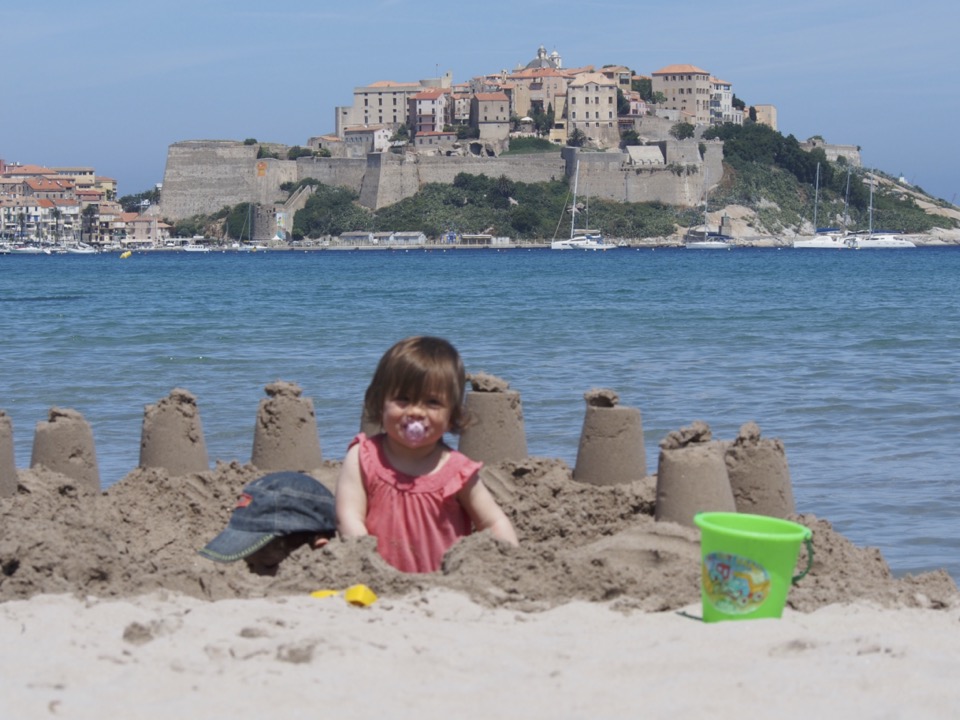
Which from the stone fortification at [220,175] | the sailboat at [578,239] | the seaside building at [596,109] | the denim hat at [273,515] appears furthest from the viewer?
the seaside building at [596,109]

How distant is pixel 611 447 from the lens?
17.3 ft

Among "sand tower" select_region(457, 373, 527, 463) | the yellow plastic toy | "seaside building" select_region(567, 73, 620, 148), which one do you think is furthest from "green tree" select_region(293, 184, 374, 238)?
the yellow plastic toy

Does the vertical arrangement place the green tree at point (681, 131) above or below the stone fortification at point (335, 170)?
above

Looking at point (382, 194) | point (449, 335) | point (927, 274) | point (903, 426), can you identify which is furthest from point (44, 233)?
point (903, 426)

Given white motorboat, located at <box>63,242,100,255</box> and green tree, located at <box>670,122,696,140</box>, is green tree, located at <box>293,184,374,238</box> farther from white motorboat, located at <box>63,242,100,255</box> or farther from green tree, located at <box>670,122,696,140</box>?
green tree, located at <box>670,122,696,140</box>

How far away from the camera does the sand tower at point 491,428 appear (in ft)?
17.8

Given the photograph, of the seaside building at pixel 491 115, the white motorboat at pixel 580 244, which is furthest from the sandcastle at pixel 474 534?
the seaside building at pixel 491 115

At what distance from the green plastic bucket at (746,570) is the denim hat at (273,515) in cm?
121

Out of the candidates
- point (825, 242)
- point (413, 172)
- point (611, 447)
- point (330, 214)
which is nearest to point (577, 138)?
point (413, 172)

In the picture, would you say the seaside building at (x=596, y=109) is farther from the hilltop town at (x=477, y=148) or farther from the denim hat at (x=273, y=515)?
the denim hat at (x=273, y=515)

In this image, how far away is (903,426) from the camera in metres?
9.20

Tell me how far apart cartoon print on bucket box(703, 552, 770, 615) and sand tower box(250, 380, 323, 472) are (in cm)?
233

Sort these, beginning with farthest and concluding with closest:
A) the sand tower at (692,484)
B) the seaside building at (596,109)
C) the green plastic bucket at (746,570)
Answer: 1. the seaside building at (596,109)
2. the sand tower at (692,484)
3. the green plastic bucket at (746,570)

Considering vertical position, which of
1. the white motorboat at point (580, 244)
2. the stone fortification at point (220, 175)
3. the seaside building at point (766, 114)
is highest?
the seaside building at point (766, 114)
